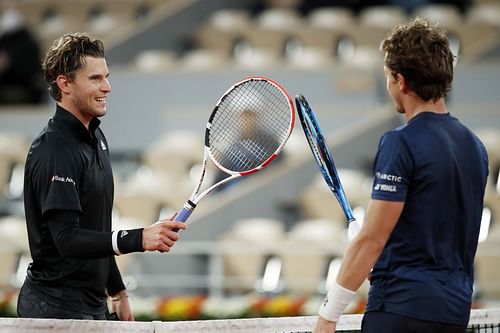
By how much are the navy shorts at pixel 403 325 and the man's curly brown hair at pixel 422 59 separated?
2.22 feet

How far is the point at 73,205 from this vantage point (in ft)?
13.0

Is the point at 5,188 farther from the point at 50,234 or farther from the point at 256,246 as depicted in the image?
the point at 50,234

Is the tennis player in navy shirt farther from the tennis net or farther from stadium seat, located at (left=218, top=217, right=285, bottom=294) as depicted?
stadium seat, located at (left=218, top=217, right=285, bottom=294)

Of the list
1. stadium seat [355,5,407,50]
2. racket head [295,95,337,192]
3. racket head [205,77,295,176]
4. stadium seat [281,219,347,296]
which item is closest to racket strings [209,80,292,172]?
racket head [205,77,295,176]

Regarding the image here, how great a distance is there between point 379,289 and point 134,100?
9.09 m

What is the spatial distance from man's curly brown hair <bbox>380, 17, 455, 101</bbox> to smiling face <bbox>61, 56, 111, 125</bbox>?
123cm

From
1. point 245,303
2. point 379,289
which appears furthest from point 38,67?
point 379,289

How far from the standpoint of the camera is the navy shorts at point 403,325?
3418 millimetres

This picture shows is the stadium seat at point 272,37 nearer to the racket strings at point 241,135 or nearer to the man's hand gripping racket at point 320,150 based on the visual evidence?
the racket strings at point 241,135

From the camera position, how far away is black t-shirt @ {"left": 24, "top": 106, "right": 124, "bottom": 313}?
3.96m

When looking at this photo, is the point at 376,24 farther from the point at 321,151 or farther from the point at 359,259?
the point at 359,259

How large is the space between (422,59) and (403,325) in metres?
0.81

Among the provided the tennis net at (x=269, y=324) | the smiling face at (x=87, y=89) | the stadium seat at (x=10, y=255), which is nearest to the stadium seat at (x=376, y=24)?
the stadium seat at (x=10, y=255)

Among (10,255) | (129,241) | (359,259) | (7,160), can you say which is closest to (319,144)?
(129,241)
